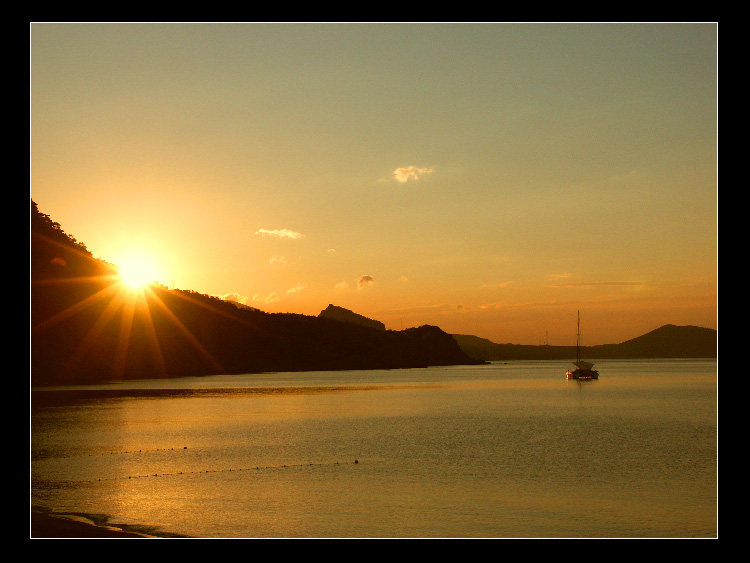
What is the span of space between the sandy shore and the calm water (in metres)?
1.69

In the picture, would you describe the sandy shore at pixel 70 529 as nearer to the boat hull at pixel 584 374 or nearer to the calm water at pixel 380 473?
the calm water at pixel 380 473

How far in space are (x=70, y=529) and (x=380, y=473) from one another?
20.3 m

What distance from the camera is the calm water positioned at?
94.7 ft

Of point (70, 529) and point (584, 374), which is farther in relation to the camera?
point (584, 374)

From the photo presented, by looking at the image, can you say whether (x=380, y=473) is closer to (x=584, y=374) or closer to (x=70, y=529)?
(x=70, y=529)

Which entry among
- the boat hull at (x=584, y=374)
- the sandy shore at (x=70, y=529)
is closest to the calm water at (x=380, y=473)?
the sandy shore at (x=70, y=529)

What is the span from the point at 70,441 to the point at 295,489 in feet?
87.5

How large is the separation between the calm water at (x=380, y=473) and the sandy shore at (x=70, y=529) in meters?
1.69

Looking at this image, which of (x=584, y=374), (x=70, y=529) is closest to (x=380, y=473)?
(x=70, y=529)

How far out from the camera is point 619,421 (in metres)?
78.8

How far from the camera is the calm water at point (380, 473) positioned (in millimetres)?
28875

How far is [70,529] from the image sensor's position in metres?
24.0
